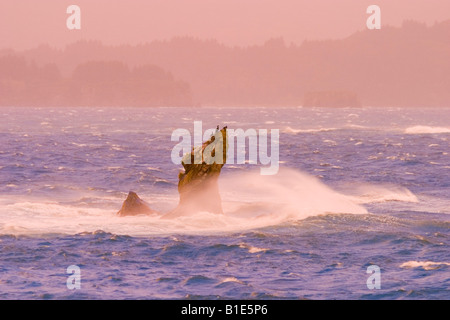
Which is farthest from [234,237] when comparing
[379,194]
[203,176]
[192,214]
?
[379,194]

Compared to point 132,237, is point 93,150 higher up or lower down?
higher up

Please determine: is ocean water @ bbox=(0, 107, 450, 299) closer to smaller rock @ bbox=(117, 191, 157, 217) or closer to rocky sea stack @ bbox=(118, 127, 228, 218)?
rocky sea stack @ bbox=(118, 127, 228, 218)

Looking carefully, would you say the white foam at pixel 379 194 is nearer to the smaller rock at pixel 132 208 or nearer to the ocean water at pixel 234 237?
the ocean water at pixel 234 237

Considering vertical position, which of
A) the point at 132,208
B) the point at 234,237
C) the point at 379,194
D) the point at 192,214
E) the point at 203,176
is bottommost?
the point at 234,237

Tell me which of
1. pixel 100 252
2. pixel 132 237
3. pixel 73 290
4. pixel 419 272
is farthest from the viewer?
pixel 132 237

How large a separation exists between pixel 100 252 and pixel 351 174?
38551mm

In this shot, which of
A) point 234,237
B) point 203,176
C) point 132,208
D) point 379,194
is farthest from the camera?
point 379,194

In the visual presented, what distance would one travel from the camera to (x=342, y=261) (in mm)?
29406

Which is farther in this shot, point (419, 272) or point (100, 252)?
point (100, 252)

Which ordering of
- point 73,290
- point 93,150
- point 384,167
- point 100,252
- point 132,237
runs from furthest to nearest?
point 93,150 < point 384,167 < point 132,237 < point 100,252 < point 73,290

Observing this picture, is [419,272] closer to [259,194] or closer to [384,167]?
[259,194]

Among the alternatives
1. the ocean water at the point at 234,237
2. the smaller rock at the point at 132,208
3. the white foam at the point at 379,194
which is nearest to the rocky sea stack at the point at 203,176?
the ocean water at the point at 234,237

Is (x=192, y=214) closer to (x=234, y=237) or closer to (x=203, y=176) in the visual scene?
(x=203, y=176)

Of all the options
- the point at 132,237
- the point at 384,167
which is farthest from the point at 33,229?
the point at 384,167
